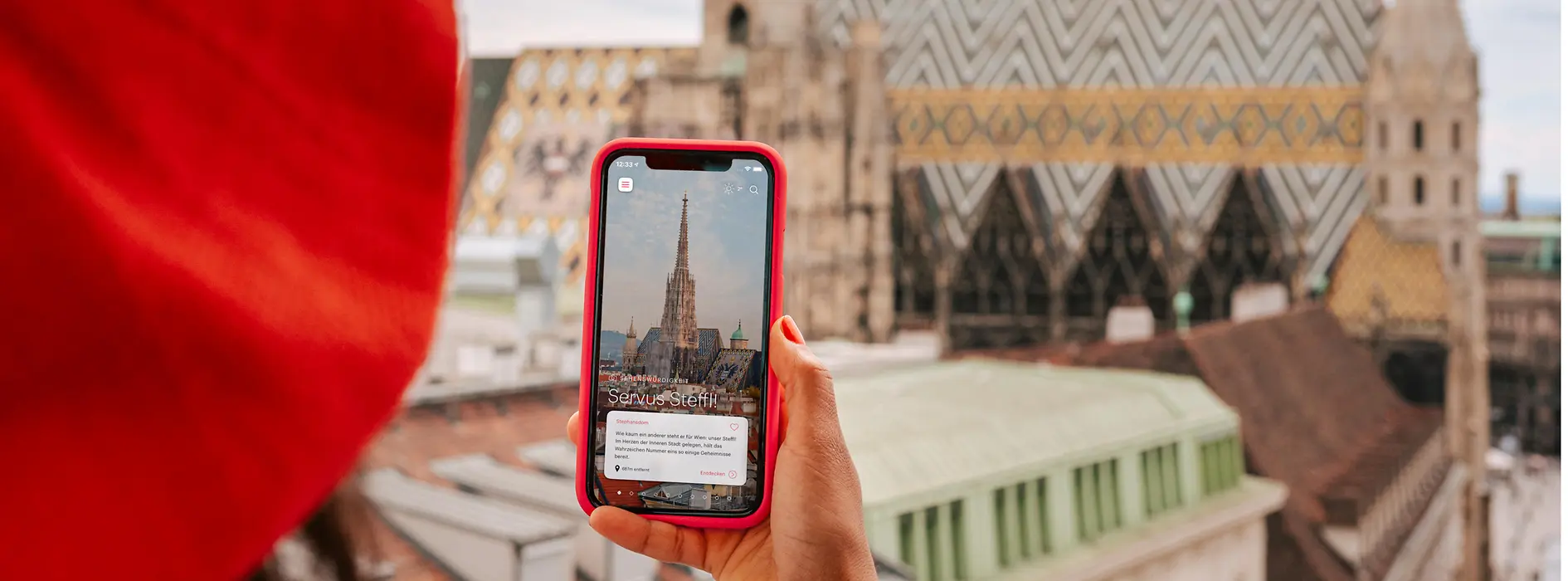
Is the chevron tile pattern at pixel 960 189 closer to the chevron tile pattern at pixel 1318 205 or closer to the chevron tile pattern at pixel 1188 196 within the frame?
the chevron tile pattern at pixel 1188 196

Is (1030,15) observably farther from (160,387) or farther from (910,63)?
(160,387)

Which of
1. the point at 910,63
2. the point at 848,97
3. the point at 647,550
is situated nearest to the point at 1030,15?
the point at 910,63

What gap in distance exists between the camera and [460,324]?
5.55 feet

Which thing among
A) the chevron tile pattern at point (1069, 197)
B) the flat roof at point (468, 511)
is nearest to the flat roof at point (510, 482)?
the flat roof at point (468, 511)

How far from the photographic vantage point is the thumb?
339mm

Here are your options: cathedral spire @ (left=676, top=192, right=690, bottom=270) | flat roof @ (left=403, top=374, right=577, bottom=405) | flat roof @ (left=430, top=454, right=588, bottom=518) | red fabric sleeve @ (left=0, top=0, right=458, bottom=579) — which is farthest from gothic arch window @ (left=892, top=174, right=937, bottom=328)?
red fabric sleeve @ (left=0, top=0, right=458, bottom=579)

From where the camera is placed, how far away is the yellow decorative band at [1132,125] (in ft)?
6.70

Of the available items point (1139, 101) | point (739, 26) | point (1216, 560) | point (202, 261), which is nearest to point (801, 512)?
point (202, 261)

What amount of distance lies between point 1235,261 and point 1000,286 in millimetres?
463

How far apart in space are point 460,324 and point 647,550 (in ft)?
4.61

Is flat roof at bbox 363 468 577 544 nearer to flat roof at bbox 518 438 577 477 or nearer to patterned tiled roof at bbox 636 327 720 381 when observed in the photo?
flat roof at bbox 518 438 577 477

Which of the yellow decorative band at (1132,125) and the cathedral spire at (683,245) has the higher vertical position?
the yellow decorative band at (1132,125)

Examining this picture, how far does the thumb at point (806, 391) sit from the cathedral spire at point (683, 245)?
74 mm

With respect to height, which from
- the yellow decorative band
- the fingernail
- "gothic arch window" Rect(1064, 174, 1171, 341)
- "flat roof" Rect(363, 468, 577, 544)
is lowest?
"flat roof" Rect(363, 468, 577, 544)
